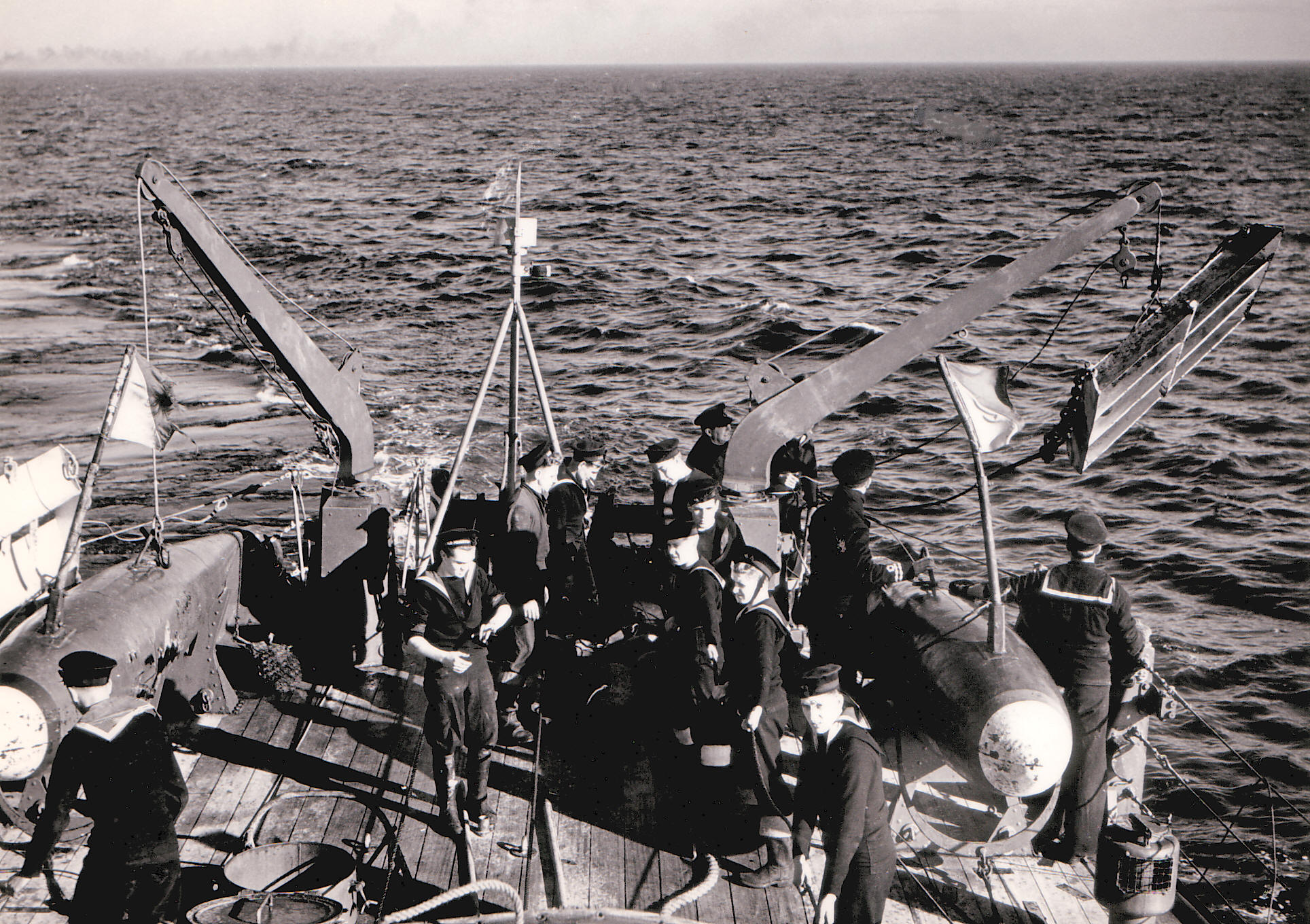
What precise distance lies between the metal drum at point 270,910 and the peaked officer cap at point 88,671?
3.95 ft

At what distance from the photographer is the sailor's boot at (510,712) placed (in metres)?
8.10

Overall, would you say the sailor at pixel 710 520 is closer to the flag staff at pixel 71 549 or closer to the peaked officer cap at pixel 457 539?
the peaked officer cap at pixel 457 539

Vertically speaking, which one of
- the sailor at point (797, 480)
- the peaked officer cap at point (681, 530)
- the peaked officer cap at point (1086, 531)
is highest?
the peaked officer cap at point (1086, 531)

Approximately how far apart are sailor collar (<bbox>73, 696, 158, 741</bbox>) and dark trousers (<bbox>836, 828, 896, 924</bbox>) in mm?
3503

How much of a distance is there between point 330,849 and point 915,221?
4900 centimetres

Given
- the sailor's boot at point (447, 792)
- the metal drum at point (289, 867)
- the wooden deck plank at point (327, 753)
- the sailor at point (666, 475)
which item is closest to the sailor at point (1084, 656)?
the sailor at point (666, 475)

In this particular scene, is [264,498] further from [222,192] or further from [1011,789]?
[222,192]

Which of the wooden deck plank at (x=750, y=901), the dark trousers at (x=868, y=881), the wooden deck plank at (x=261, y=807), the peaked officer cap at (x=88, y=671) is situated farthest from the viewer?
the wooden deck plank at (x=261, y=807)

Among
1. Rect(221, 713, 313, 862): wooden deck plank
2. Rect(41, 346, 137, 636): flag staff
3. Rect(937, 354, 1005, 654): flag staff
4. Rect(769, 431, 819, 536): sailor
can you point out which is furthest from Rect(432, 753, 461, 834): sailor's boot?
Rect(769, 431, 819, 536): sailor

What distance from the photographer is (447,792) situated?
688cm

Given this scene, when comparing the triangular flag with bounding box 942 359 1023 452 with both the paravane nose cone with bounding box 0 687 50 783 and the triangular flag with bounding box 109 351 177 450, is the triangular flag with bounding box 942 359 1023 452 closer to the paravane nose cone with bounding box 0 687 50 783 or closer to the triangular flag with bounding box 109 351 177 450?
the triangular flag with bounding box 109 351 177 450

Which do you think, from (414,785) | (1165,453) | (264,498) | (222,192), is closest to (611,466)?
(264,498)

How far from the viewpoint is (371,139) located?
94.7 metres

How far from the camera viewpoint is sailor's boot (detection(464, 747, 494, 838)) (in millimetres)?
6816
